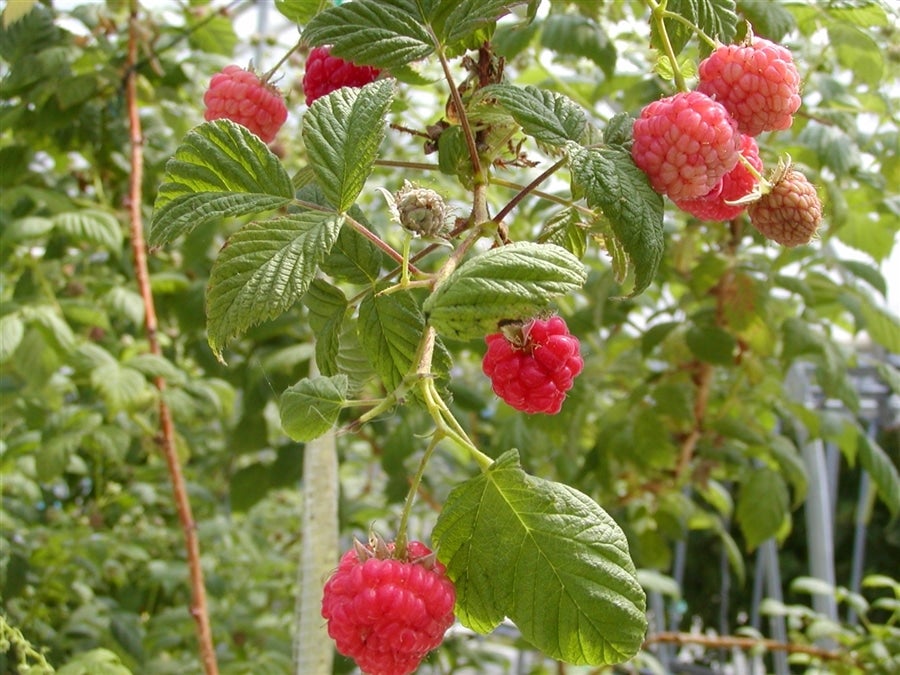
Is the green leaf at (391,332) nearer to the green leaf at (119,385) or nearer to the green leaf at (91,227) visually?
the green leaf at (119,385)

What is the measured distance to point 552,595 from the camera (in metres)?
0.41

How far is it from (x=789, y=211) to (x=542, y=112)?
0.45 feet

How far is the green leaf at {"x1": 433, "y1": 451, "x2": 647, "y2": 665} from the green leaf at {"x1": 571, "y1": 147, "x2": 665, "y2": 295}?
0.11 metres

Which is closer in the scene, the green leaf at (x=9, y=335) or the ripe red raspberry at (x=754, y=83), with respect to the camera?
the ripe red raspberry at (x=754, y=83)

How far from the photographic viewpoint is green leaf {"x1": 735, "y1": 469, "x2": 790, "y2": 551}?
54.0 inches

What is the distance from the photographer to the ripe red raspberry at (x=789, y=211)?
48cm

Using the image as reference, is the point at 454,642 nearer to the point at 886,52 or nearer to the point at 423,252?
the point at 886,52

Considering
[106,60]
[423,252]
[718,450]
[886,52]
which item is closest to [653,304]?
[718,450]

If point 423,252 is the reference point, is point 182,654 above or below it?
below

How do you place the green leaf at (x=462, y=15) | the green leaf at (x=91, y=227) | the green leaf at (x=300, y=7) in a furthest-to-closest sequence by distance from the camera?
the green leaf at (x=91, y=227) → the green leaf at (x=300, y=7) → the green leaf at (x=462, y=15)

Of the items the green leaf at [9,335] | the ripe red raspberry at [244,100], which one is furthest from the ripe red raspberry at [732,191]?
the green leaf at [9,335]

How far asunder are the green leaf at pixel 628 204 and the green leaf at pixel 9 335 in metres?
0.98

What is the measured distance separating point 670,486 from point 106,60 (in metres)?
1.07

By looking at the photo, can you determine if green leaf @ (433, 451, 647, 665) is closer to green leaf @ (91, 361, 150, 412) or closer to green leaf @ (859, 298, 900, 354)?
green leaf @ (91, 361, 150, 412)
